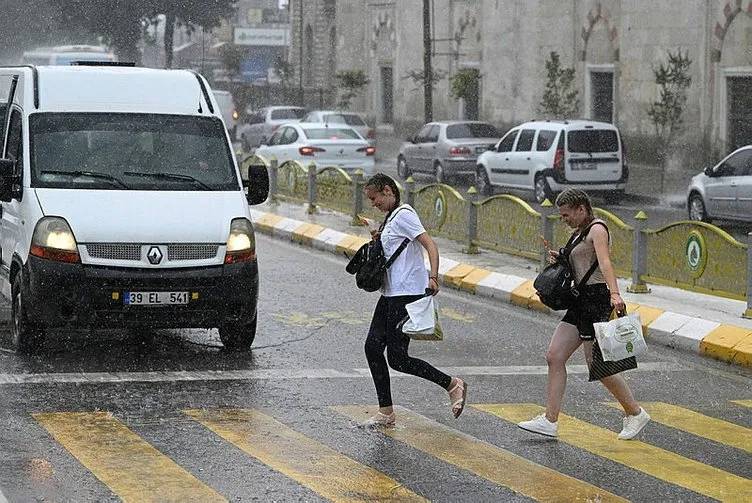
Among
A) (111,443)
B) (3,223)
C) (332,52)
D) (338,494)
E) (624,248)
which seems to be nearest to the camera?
(338,494)

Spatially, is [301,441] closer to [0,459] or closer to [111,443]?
[111,443]

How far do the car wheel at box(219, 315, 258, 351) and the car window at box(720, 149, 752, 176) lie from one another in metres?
14.1

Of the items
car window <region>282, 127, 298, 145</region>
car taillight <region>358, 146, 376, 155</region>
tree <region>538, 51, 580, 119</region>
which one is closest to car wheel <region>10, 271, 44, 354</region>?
car window <region>282, 127, 298, 145</region>

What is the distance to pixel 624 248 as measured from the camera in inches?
608

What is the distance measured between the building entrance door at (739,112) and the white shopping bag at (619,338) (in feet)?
89.6

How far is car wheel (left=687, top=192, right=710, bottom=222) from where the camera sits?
2544 centimetres

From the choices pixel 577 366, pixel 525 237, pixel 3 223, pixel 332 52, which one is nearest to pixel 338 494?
pixel 577 366

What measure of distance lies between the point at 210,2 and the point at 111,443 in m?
66.7

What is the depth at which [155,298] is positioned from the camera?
11.2 meters

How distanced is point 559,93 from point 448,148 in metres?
7.56

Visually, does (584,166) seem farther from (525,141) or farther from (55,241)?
(55,241)

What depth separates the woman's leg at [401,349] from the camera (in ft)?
30.2

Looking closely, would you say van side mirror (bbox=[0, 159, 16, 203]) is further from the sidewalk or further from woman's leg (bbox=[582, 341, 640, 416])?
the sidewalk

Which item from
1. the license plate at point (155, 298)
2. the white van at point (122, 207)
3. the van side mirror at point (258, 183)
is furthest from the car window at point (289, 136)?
the license plate at point (155, 298)
